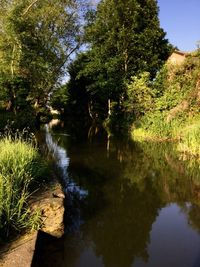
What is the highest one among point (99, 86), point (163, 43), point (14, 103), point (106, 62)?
point (163, 43)

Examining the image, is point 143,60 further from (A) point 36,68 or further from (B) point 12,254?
(B) point 12,254

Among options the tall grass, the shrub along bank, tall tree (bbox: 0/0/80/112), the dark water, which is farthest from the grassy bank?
tall tree (bbox: 0/0/80/112)

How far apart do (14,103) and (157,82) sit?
1155 cm

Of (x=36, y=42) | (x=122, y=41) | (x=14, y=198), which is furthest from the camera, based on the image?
(x=122, y=41)

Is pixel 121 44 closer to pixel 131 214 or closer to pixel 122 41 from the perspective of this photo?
pixel 122 41

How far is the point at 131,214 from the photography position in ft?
27.5

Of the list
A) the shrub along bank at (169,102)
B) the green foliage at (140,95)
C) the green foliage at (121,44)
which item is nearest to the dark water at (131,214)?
the shrub along bank at (169,102)

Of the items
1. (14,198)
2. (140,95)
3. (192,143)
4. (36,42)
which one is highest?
(36,42)

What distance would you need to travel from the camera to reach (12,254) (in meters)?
5.34

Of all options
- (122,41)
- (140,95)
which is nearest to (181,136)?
(140,95)

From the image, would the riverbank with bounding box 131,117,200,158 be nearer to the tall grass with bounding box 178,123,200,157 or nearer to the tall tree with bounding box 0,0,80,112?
the tall grass with bounding box 178,123,200,157

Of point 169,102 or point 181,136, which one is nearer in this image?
point 181,136

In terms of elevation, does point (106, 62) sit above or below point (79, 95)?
above

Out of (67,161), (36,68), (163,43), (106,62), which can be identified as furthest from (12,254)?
Answer: (163,43)
